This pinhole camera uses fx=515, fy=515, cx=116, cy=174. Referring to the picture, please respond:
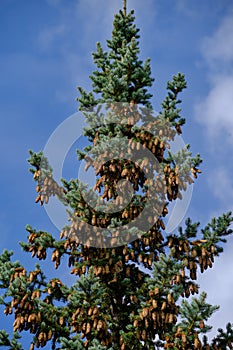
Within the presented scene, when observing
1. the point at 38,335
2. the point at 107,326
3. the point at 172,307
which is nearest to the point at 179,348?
the point at 172,307

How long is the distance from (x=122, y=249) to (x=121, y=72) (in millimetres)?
5257

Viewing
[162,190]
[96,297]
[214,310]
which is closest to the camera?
[214,310]

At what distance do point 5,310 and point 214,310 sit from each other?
186 inches

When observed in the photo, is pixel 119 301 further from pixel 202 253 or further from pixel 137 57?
pixel 137 57

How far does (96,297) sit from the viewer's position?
1082 centimetres

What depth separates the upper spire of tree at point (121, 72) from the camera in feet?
46.9

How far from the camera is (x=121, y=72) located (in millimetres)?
14961

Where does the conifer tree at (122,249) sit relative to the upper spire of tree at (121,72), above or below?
below

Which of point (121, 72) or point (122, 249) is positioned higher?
point (121, 72)

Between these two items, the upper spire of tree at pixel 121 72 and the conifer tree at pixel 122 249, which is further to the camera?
the upper spire of tree at pixel 121 72

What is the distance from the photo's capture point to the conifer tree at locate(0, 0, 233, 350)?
10969 millimetres

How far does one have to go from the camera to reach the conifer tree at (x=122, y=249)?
10969mm

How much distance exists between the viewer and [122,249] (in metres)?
12.9

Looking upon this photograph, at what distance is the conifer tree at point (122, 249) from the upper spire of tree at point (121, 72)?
0.04 meters
